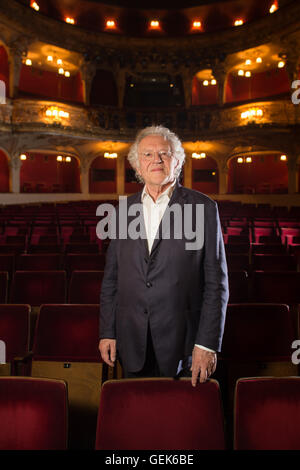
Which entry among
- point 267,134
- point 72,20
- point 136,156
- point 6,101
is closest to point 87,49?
point 72,20

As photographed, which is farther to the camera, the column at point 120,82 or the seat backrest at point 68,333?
the column at point 120,82

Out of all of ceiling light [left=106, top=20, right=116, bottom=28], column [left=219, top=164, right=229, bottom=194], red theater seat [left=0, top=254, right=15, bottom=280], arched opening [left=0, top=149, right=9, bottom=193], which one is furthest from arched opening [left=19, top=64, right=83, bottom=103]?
red theater seat [left=0, top=254, right=15, bottom=280]

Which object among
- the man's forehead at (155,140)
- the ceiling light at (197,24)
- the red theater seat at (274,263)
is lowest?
the red theater seat at (274,263)

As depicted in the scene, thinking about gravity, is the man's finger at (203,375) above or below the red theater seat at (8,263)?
below

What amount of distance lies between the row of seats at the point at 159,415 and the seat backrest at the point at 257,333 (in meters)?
1.15

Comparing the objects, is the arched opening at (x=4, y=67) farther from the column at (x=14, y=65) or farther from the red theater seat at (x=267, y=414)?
the red theater seat at (x=267, y=414)

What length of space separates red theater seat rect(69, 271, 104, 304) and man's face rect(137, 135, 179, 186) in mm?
2107

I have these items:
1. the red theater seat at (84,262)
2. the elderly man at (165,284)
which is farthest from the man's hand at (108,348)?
the red theater seat at (84,262)

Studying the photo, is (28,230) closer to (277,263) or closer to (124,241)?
(277,263)

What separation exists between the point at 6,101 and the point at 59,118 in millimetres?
2552

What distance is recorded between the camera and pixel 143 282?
1674 millimetres

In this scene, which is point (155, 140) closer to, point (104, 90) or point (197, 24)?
point (104, 90)

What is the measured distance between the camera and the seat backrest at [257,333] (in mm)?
2582

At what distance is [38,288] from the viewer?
12.0 ft
